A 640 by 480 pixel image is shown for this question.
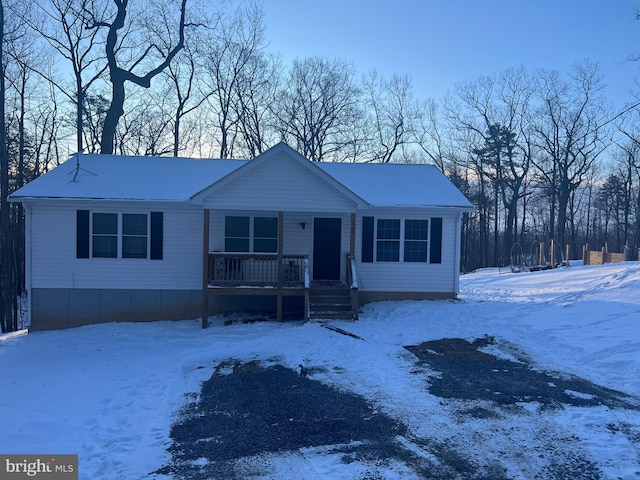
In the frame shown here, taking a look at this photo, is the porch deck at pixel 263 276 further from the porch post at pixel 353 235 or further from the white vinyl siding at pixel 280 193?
the white vinyl siding at pixel 280 193

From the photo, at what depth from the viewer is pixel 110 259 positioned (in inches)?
532

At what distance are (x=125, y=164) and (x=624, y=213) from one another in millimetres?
47411

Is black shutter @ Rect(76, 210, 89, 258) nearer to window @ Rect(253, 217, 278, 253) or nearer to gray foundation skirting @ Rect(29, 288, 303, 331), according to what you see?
gray foundation skirting @ Rect(29, 288, 303, 331)

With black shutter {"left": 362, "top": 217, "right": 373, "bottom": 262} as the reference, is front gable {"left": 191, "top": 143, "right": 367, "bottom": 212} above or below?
above

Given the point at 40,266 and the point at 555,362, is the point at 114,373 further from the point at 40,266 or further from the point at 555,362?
the point at 555,362

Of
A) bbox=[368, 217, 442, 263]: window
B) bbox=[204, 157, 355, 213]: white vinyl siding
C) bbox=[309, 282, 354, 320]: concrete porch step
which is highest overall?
bbox=[204, 157, 355, 213]: white vinyl siding

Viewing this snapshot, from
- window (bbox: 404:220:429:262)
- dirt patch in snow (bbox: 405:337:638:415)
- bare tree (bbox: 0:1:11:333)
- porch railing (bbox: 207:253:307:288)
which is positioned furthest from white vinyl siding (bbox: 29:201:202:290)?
bare tree (bbox: 0:1:11:333)

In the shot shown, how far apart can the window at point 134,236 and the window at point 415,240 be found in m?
7.90

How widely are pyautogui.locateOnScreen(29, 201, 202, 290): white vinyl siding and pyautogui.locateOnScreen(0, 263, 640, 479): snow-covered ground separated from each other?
1351mm

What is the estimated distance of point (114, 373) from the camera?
866cm

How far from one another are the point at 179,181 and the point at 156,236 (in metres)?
2.18

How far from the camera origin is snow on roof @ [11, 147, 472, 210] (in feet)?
44.3

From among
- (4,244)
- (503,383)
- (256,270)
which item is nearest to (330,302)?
(256,270)

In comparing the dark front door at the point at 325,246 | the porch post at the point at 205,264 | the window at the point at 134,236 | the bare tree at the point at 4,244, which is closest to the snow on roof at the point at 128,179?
the window at the point at 134,236
